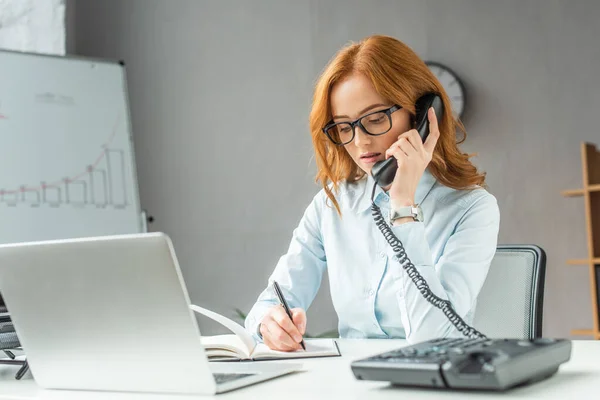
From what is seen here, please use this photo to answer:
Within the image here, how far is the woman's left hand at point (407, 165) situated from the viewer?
4.58 feet

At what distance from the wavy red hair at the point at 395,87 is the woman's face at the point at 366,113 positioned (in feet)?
0.05

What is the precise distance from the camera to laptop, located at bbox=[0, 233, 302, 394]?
740mm

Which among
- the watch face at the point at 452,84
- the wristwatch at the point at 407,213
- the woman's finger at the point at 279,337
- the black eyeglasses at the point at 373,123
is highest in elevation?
the watch face at the point at 452,84

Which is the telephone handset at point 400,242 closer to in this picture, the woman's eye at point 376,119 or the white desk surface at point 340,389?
the woman's eye at point 376,119

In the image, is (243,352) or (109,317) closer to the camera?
(109,317)

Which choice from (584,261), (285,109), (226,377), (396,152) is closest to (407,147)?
(396,152)

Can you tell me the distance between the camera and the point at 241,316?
12.2ft

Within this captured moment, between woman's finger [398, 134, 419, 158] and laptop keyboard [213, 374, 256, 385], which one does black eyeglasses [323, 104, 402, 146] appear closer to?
woman's finger [398, 134, 419, 158]

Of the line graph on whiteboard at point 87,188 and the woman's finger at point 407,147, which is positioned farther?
the line graph on whiteboard at point 87,188

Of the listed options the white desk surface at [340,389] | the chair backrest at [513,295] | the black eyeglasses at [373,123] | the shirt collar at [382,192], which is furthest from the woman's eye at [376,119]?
the white desk surface at [340,389]

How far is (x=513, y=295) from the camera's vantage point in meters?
1.50

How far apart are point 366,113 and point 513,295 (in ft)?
1.54

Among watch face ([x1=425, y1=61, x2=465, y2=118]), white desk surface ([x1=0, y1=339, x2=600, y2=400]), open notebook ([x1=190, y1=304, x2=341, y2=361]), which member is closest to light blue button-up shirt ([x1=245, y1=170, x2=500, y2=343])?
open notebook ([x1=190, y1=304, x2=341, y2=361])

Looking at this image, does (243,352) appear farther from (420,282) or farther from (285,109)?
(285,109)
